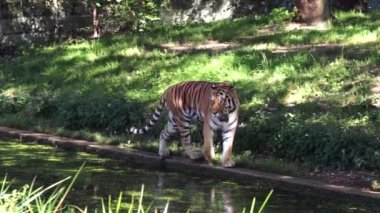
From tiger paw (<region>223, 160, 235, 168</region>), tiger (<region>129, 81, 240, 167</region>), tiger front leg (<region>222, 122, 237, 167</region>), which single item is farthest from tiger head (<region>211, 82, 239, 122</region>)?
tiger paw (<region>223, 160, 235, 168</region>)

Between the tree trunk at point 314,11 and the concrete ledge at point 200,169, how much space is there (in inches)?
261

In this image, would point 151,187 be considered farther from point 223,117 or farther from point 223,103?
point 223,103

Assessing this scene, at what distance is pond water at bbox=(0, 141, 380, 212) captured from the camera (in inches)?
344

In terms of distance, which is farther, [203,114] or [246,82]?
[246,82]

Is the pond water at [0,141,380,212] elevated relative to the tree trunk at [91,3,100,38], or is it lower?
lower

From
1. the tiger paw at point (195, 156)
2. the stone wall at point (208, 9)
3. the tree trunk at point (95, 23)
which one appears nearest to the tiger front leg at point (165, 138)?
Result: the tiger paw at point (195, 156)

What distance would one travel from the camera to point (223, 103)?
10.8m

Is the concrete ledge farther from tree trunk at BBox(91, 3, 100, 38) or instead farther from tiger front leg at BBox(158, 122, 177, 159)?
tree trunk at BBox(91, 3, 100, 38)

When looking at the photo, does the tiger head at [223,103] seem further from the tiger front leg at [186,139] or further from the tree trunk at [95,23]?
the tree trunk at [95,23]

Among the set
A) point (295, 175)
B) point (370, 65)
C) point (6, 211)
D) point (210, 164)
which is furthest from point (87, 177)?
point (6, 211)

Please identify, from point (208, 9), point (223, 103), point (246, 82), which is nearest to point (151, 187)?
point (223, 103)

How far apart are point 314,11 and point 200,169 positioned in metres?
7.74

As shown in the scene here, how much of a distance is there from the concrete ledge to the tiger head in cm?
67

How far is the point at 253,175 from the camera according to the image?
10.0 metres
